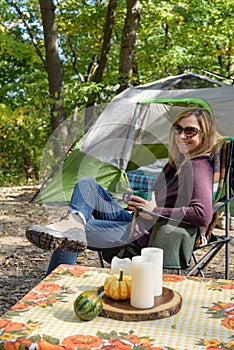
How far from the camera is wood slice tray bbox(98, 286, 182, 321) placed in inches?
58.5

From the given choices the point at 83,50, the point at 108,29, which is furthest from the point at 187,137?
the point at 83,50

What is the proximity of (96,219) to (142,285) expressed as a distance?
113cm

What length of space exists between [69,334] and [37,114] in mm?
6598

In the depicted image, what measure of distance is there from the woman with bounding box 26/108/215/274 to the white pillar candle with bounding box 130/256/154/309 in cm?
58

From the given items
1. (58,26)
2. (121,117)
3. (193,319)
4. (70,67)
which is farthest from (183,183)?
(70,67)

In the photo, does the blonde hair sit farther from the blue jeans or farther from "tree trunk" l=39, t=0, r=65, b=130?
"tree trunk" l=39, t=0, r=65, b=130

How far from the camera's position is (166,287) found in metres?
1.76

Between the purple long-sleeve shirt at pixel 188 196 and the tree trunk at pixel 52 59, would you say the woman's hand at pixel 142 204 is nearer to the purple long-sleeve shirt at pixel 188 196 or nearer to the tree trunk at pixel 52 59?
the purple long-sleeve shirt at pixel 188 196

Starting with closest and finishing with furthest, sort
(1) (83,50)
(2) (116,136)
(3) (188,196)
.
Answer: (3) (188,196) < (2) (116,136) < (1) (83,50)

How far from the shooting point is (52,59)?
22.6ft

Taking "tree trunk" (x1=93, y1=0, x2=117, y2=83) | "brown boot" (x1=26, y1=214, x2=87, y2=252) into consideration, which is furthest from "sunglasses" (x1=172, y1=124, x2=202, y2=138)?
"tree trunk" (x1=93, y1=0, x2=117, y2=83)

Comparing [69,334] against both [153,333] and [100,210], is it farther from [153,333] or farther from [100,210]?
[100,210]

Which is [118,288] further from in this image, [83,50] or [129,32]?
[83,50]

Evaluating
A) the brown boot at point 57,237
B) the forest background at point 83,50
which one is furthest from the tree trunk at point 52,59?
the brown boot at point 57,237
